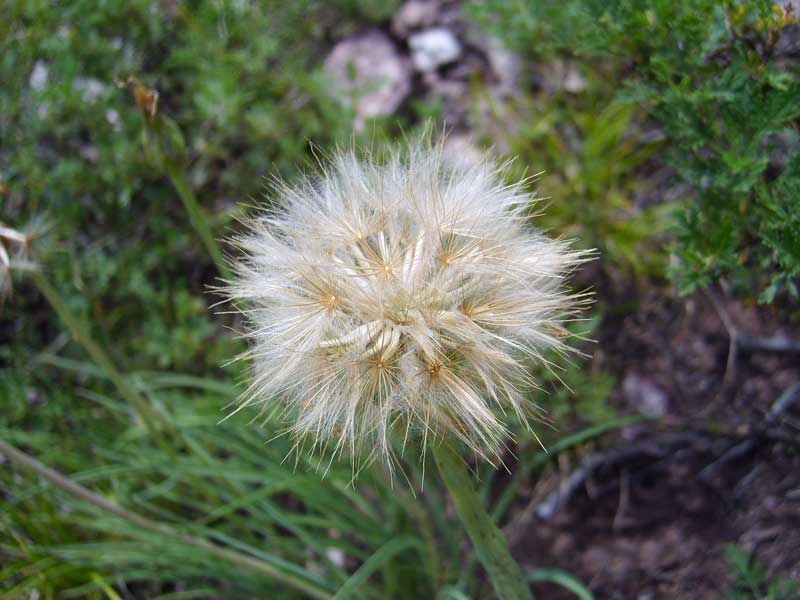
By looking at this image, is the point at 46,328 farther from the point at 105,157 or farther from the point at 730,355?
the point at 730,355

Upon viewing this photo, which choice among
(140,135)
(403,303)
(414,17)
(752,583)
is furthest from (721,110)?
(414,17)

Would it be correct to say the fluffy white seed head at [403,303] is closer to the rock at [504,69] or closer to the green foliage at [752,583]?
the green foliage at [752,583]

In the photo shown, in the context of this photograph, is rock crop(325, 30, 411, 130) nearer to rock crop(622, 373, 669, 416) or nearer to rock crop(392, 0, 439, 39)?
rock crop(392, 0, 439, 39)

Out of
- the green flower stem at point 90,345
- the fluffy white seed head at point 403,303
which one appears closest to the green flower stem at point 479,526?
the fluffy white seed head at point 403,303

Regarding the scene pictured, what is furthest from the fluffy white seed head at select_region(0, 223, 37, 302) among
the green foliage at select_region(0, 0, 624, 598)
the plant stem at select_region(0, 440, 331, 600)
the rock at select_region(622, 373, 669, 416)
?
the rock at select_region(622, 373, 669, 416)

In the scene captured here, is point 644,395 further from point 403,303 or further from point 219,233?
point 219,233
